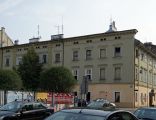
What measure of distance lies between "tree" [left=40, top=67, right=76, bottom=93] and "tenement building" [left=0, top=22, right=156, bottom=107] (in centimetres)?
226

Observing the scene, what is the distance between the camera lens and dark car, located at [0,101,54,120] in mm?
19766

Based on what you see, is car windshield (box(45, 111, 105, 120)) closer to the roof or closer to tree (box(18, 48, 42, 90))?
the roof

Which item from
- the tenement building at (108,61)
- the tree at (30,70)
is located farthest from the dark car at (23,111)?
the tree at (30,70)

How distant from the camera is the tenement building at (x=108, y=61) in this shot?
58.8 m

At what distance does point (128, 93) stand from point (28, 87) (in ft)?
52.5

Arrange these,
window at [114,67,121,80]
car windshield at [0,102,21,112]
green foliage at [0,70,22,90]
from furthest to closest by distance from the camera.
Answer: window at [114,67,121,80] → green foliage at [0,70,22,90] → car windshield at [0,102,21,112]

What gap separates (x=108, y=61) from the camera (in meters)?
61.2

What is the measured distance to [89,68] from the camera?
2494 inches

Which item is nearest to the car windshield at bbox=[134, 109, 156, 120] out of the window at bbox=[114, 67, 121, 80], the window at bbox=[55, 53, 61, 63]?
the window at bbox=[114, 67, 121, 80]

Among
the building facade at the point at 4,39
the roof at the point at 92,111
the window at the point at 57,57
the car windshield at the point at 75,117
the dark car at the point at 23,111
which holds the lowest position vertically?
the dark car at the point at 23,111

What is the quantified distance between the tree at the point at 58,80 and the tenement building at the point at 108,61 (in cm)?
226

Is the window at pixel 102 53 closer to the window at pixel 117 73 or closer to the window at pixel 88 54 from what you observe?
the window at pixel 88 54

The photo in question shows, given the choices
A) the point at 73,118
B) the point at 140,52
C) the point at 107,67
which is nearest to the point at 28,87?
the point at 107,67

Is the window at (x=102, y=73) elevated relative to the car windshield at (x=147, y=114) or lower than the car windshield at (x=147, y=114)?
elevated
